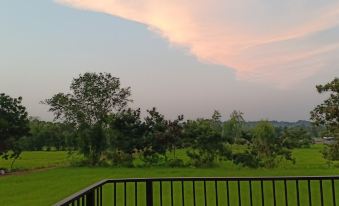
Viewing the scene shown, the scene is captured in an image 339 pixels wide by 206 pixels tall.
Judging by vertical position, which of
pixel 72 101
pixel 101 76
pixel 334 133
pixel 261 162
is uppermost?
pixel 101 76

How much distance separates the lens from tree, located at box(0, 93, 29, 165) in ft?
96.3

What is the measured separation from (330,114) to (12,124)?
73.4 ft

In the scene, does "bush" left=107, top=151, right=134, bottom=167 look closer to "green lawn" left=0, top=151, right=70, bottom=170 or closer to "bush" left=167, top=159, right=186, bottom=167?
"bush" left=167, top=159, right=186, bottom=167

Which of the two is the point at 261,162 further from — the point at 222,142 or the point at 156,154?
the point at 156,154

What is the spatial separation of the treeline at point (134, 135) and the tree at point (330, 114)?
5693mm

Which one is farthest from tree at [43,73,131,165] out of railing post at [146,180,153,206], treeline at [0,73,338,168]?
railing post at [146,180,153,206]

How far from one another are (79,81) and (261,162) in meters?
15.3

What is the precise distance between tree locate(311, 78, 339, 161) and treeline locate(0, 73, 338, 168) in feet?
18.7

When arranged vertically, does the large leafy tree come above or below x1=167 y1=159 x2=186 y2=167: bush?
above

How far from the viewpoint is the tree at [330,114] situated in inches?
793

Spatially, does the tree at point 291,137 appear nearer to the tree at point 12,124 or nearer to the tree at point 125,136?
the tree at point 125,136

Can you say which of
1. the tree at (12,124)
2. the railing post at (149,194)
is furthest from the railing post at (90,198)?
the tree at (12,124)

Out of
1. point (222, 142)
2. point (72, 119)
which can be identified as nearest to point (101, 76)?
point (72, 119)

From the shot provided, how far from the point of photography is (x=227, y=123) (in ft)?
129
